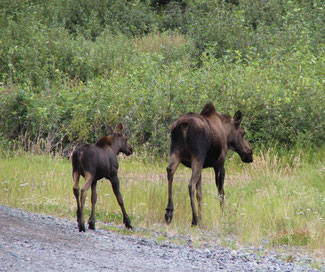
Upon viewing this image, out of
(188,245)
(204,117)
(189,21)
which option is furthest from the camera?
(189,21)

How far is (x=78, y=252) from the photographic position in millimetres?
A: 6828

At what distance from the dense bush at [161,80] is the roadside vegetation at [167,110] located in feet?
0.17

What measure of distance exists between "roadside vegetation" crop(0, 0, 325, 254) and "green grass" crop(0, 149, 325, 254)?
1.1 inches

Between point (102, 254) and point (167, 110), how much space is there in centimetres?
909

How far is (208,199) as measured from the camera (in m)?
10.7

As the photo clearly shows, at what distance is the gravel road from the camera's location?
6195 mm

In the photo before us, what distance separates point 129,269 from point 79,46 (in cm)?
1619

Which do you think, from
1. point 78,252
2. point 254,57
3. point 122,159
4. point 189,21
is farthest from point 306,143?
point 189,21

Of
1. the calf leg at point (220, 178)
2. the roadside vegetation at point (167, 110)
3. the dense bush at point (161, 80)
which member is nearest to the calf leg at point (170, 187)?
the roadside vegetation at point (167, 110)

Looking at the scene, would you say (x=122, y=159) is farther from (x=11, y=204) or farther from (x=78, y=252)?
(x=78, y=252)

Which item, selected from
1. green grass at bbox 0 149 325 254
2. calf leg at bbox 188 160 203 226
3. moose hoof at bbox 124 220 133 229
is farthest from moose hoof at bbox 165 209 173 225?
moose hoof at bbox 124 220 133 229

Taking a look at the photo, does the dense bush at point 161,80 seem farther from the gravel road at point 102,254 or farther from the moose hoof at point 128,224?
the gravel road at point 102,254

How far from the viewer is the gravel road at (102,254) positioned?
620 centimetres

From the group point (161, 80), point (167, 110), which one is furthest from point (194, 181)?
point (161, 80)
